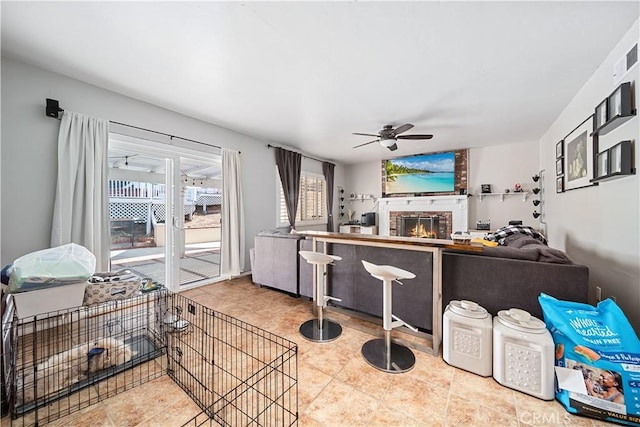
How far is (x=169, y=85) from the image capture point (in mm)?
2646

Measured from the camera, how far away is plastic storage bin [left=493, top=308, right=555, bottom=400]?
57.7 inches

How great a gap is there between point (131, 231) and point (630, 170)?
18.7 feet

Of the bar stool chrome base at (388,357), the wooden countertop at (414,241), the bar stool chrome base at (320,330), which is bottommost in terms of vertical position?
the bar stool chrome base at (388,357)

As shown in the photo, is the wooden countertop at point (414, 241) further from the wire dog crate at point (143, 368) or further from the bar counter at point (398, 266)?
the wire dog crate at point (143, 368)

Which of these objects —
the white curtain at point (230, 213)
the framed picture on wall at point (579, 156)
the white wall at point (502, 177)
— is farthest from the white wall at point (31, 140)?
the white wall at point (502, 177)

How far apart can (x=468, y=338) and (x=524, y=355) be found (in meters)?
0.31

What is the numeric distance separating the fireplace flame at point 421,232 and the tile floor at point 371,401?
4396 mm

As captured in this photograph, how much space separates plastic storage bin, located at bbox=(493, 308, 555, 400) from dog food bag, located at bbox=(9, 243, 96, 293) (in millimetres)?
3229

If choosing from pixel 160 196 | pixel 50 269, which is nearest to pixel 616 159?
pixel 50 269

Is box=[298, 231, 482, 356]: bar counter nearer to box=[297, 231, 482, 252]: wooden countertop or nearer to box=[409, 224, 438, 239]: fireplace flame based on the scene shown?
box=[297, 231, 482, 252]: wooden countertop

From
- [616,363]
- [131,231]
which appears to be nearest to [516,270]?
[616,363]

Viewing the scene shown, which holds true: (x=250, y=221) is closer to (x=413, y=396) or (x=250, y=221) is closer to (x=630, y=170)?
(x=413, y=396)

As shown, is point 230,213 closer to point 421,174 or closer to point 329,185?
point 329,185

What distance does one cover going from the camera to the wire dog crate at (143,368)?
1.34 m
